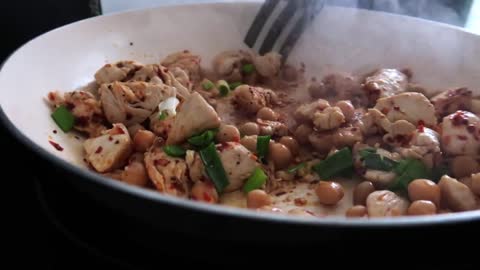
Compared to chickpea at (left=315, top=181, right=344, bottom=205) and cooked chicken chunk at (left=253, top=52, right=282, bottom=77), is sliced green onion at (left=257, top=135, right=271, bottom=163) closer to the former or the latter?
chickpea at (left=315, top=181, right=344, bottom=205)

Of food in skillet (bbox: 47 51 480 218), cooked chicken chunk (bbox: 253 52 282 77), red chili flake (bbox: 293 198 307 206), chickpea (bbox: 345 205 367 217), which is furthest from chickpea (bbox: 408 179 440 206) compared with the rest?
cooked chicken chunk (bbox: 253 52 282 77)

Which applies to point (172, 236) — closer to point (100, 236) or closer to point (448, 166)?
point (100, 236)

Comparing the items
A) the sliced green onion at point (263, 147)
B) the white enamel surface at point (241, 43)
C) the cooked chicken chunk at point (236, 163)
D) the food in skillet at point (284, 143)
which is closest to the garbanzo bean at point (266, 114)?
the food in skillet at point (284, 143)

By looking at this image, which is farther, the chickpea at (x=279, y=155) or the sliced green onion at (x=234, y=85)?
the sliced green onion at (x=234, y=85)

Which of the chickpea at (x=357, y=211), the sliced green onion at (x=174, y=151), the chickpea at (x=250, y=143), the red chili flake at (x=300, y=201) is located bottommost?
the red chili flake at (x=300, y=201)

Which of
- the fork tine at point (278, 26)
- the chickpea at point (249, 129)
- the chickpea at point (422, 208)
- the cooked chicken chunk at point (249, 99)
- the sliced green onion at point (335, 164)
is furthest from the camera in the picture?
the fork tine at point (278, 26)

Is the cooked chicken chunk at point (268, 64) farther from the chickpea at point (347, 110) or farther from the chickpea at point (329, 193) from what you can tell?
the chickpea at point (329, 193)
